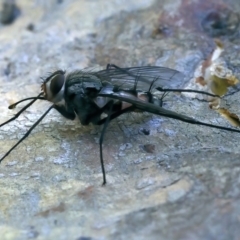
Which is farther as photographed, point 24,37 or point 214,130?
point 24,37

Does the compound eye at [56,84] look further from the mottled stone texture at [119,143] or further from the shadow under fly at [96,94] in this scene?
the mottled stone texture at [119,143]

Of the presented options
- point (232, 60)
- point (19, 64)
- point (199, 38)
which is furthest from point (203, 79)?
point (19, 64)

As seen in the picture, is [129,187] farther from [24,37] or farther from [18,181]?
[24,37]

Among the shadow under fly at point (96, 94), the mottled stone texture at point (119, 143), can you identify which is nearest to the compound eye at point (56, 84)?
the shadow under fly at point (96, 94)

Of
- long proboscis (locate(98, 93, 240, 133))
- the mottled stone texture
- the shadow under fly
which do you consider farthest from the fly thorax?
long proboscis (locate(98, 93, 240, 133))

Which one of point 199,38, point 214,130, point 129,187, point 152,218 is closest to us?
point 152,218

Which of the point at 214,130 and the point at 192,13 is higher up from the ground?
the point at 192,13

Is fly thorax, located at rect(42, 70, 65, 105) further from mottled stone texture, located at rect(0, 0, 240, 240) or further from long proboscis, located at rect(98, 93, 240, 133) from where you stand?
long proboscis, located at rect(98, 93, 240, 133)

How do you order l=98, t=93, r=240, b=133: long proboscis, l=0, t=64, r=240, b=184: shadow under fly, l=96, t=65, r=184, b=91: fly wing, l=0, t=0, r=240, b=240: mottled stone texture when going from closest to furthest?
1. l=0, t=0, r=240, b=240: mottled stone texture
2. l=98, t=93, r=240, b=133: long proboscis
3. l=0, t=64, r=240, b=184: shadow under fly
4. l=96, t=65, r=184, b=91: fly wing
